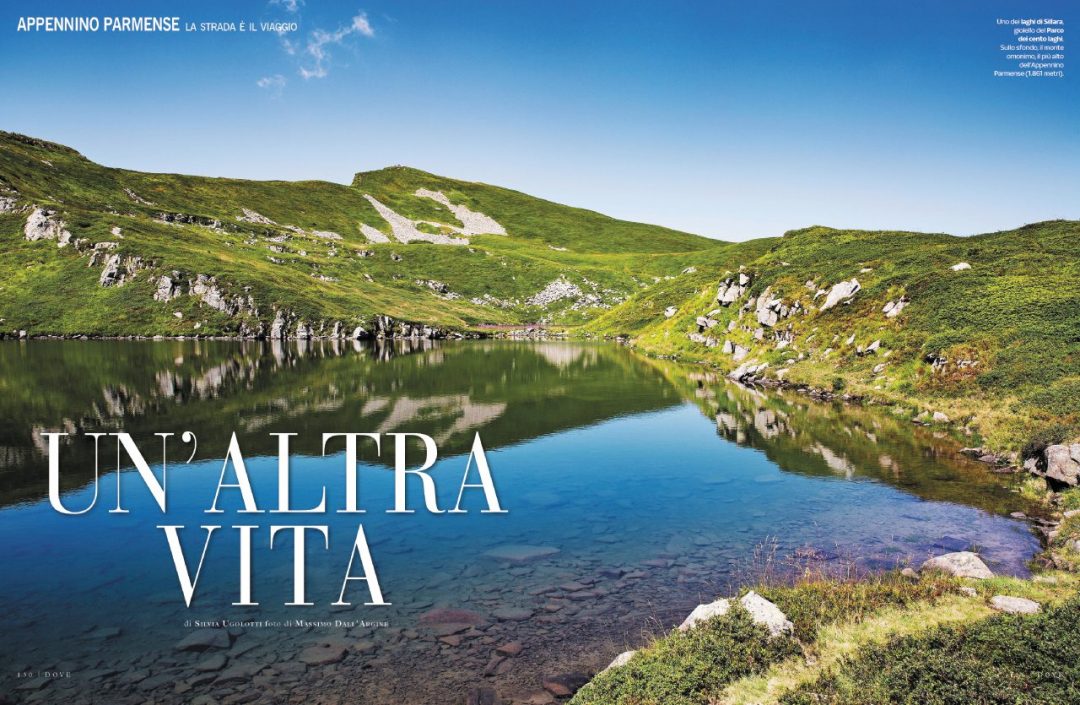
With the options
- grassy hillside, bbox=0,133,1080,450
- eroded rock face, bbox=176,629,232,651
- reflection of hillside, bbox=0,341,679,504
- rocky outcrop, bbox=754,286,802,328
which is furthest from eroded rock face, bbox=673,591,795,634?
rocky outcrop, bbox=754,286,802,328

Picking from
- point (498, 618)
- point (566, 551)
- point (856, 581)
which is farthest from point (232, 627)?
point (856, 581)

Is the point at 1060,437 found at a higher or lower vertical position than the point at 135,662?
higher

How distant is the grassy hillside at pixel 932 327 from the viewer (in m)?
40.5

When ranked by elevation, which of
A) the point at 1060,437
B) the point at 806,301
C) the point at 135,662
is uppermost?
the point at 806,301

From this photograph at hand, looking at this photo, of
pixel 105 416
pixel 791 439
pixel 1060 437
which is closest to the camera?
pixel 1060 437

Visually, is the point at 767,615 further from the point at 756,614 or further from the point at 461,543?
the point at 461,543

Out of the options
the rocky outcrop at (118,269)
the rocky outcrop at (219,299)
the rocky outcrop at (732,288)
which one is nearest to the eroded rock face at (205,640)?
the rocky outcrop at (732,288)

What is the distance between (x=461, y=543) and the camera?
2353cm

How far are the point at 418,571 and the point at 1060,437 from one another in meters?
32.2

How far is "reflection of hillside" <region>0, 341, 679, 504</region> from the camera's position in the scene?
42.9 m

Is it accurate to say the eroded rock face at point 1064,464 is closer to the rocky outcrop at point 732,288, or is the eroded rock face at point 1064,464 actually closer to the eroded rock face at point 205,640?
the eroded rock face at point 205,640

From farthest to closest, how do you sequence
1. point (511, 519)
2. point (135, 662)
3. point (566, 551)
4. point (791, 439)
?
point (791, 439) < point (511, 519) < point (566, 551) < point (135, 662)

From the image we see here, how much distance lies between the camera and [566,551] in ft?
74.2

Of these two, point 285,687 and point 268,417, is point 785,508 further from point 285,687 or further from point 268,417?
point 268,417
